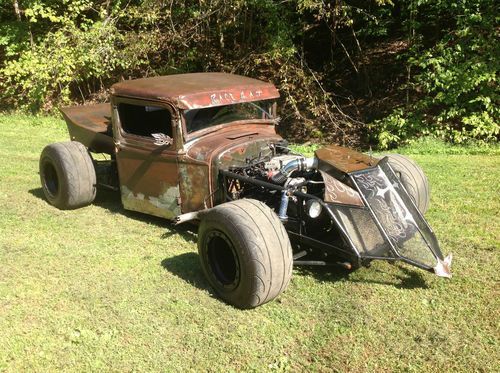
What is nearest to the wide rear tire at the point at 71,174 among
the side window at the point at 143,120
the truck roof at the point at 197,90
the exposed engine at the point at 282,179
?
the side window at the point at 143,120

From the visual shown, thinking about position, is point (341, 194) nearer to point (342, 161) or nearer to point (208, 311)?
point (342, 161)

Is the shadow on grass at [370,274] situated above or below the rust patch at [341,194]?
below

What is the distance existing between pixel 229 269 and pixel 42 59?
34.1ft

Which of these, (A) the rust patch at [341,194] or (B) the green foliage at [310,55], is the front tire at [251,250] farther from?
(B) the green foliage at [310,55]

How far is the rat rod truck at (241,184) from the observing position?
3.88 metres

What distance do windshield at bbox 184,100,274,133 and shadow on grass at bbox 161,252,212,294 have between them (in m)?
1.20

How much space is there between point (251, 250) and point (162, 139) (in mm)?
1699

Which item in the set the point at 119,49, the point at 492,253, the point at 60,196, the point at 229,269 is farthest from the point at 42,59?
the point at 492,253

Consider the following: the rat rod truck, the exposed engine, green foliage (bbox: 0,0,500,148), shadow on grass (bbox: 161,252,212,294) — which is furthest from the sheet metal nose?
green foliage (bbox: 0,0,500,148)

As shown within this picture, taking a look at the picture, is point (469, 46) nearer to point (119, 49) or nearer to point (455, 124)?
point (455, 124)

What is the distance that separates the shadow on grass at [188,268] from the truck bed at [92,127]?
1851 millimetres

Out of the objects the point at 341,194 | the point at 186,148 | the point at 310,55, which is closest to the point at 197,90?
the point at 186,148

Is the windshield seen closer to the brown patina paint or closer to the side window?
the brown patina paint

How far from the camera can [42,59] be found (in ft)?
41.3
